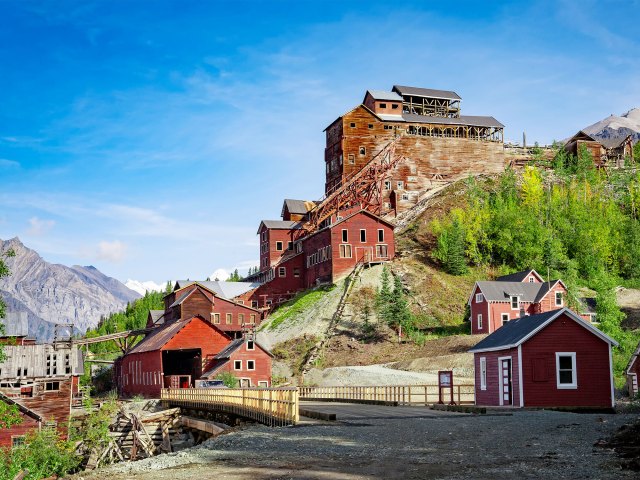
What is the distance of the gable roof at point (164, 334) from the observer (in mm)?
70375

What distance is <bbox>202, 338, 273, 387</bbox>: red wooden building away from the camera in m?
64.7

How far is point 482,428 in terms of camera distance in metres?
25.0

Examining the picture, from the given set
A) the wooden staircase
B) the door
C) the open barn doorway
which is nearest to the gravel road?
the door

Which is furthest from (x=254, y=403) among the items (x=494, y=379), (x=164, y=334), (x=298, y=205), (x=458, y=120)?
(x=458, y=120)

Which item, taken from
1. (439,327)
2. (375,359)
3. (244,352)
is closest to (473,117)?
(439,327)

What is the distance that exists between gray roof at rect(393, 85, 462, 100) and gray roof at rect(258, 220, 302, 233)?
101ft

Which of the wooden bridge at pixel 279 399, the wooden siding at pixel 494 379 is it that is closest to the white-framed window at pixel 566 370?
the wooden siding at pixel 494 379

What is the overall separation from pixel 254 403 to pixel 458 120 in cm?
8978

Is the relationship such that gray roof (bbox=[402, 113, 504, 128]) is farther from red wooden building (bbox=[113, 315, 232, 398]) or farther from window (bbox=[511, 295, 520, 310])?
red wooden building (bbox=[113, 315, 232, 398])

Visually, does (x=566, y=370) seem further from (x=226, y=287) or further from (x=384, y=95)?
(x=384, y=95)

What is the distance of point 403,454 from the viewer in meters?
18.8

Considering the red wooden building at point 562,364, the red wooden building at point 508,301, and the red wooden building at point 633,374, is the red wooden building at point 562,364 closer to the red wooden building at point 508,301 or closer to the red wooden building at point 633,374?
the red wooden building at point 633,374

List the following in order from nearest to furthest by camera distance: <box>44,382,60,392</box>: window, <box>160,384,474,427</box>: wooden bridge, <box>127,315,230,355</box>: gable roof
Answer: <box>160,384,474,427</box>: wooden bridge, <box>44,382,60,392</box>: window, <box>127,315,230,355</box>: gable roof

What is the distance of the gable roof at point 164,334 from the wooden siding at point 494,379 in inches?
1418
